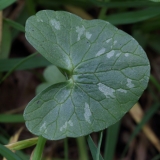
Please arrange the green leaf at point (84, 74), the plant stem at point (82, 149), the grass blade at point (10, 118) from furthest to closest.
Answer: the plant stem at point (82, 149)
the grass blade at point (10, 118)
the green leaf at point (84, 74)

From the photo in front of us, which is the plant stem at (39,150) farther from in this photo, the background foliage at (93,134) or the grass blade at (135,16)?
the grass blade at (135,16)

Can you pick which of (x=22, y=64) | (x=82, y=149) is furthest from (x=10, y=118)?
(x=82, y=149)

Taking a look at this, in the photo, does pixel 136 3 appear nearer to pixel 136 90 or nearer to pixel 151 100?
pixel 136 90

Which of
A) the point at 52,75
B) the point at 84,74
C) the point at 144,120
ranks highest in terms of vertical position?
the point at 84,74

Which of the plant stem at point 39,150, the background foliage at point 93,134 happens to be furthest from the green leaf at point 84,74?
the background foliage at point 93,134

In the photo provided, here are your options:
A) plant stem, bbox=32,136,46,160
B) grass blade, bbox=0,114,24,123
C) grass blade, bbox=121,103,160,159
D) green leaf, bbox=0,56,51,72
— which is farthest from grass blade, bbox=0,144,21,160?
grass blade, bbox=121,103,160,159

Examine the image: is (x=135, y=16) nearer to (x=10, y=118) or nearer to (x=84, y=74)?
(x=84, y=74)
